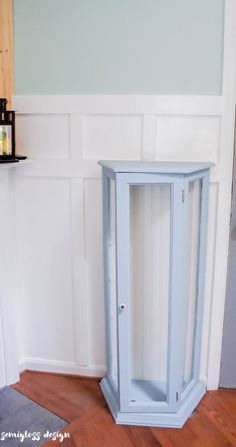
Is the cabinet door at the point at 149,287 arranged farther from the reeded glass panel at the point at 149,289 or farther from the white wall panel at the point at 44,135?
the white wall panel at the point at 44,135

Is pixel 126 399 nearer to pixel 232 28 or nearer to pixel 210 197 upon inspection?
pixel 210 197

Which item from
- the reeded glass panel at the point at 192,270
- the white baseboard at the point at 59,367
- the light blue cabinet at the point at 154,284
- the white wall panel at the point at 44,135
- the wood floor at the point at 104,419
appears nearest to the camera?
the light blue cabinet at the point at 154,284

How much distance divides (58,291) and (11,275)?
0.28 m

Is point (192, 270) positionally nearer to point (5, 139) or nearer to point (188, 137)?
point (188, 137)

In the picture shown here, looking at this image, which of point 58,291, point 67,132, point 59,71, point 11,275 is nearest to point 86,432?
point 58,291

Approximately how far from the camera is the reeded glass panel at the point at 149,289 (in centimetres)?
202

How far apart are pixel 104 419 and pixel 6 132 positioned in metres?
1.48

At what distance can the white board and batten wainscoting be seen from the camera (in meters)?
2.02

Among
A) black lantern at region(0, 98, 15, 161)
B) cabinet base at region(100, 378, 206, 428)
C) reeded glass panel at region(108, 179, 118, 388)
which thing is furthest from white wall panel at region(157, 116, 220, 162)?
cabinet base at region(100, 378, 206, 428)

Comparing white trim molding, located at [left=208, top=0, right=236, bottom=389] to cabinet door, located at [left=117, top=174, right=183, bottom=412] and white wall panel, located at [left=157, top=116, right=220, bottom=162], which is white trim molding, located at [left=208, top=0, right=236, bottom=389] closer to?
white wall panel, located at [left=157, top=116, right=220, bottom=162]

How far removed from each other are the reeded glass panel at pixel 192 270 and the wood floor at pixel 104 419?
21 centimetres

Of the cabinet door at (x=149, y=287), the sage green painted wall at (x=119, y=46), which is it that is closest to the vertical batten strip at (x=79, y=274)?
the cabinet door at (x=149, y=287)

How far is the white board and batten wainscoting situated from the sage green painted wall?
63 millimetres

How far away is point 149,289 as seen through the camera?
2.10 m
